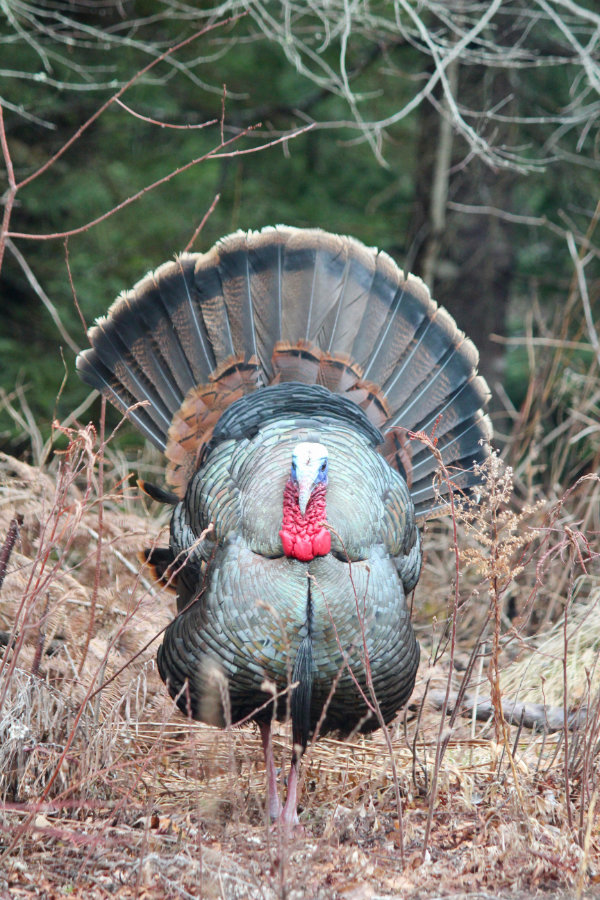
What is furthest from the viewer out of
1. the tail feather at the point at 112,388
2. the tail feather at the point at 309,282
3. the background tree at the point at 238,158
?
the background tree at the point at 238,158

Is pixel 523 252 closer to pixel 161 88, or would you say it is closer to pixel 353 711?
pixel 161 88

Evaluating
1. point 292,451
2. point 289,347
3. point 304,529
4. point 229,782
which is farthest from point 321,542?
point 289,347

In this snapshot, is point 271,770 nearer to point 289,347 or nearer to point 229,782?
point 229,782

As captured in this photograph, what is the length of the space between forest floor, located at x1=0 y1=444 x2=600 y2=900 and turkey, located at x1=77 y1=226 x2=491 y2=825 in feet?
0.81

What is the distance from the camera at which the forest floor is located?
2803mm

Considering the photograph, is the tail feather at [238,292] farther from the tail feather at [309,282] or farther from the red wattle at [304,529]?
the red wattle at [304,529]

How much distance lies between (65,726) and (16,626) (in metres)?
0.86

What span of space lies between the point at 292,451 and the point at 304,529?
0.57 meters

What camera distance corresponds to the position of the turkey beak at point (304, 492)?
11.2 ft

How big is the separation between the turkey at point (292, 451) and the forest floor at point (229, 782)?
0.25m

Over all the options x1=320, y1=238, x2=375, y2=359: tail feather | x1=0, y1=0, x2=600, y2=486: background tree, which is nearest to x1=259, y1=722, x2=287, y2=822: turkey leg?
x1=320, y1=238, x2=375, y2=359: tail feather

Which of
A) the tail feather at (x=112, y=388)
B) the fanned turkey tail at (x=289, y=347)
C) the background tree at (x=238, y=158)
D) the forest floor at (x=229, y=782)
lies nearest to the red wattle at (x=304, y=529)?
the forest floor at (x=229, y=782)

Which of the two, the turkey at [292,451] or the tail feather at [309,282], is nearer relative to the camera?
the turkey at [292,451]

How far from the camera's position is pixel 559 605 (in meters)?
5.27
